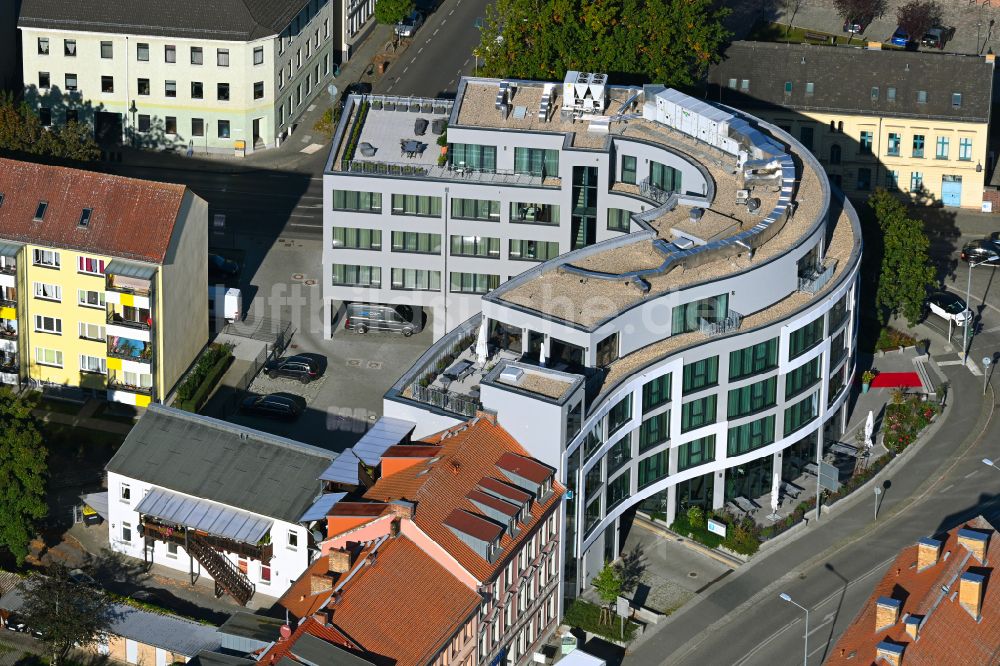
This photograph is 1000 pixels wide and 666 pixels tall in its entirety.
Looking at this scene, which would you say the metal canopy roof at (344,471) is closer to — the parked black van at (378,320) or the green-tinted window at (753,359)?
the green-tinted window at (753,359)

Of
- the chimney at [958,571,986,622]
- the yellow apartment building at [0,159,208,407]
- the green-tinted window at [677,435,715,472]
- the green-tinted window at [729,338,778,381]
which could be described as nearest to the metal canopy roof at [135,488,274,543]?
the yellow apartment building at [0,159,208,407]

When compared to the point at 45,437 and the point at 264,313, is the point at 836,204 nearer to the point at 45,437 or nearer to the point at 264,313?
the point at 264,313

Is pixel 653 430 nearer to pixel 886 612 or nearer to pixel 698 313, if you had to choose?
pixel 698 313

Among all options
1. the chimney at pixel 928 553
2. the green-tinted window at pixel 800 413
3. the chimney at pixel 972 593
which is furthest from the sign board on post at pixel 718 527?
the chimney at pixel 972 593

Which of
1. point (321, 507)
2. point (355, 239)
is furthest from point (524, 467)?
point (355, 239)

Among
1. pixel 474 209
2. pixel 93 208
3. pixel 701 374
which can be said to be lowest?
pixel 701 374

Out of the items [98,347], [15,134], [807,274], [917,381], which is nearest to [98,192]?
[98,347]
